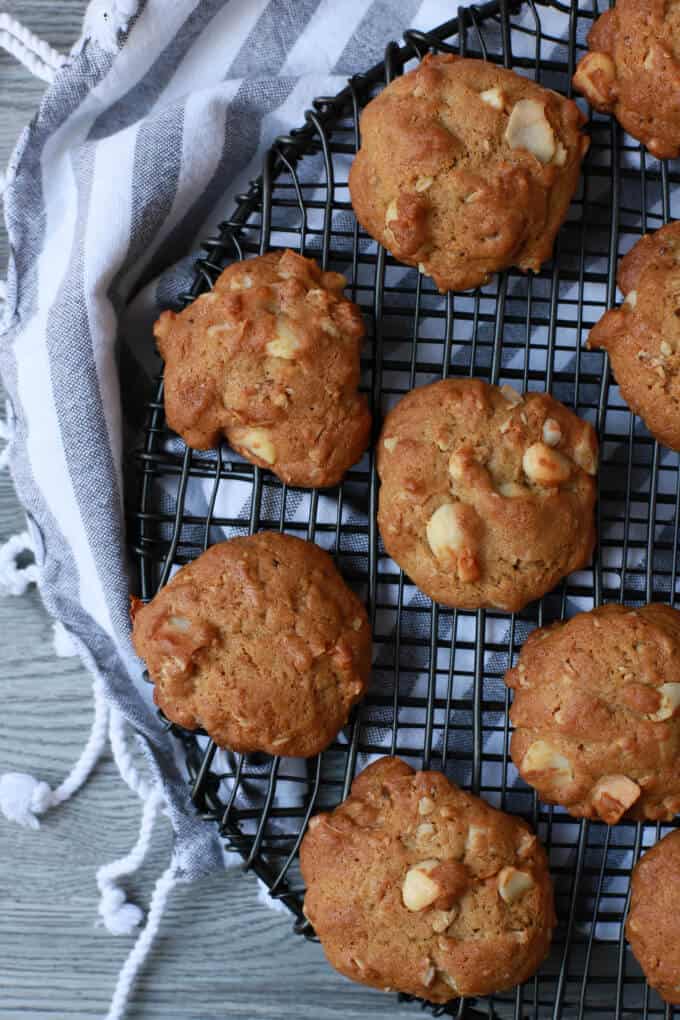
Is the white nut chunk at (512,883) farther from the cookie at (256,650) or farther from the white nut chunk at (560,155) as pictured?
the white nut chunk at (560,155)

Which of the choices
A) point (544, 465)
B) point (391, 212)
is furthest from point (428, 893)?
point (391, 212)

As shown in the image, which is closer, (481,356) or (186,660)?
(186,660)

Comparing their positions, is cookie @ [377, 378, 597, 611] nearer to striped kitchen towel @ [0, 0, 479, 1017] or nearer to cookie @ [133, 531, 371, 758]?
cookie @ [133, 531, 371, 758]

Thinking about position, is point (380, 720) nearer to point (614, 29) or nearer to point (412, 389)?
point (412, 389)

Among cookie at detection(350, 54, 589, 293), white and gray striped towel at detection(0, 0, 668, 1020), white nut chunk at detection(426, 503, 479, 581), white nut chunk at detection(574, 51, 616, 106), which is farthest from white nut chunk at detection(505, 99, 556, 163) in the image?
white nut chunk at detection(426, 503, 479, 581)

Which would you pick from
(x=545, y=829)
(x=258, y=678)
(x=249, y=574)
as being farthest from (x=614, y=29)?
(x=545, y=829)
